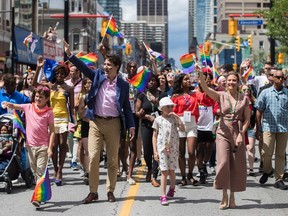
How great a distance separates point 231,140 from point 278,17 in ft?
69.7

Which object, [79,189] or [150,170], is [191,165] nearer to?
[150,170]

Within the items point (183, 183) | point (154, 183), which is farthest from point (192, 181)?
point (154, 183)

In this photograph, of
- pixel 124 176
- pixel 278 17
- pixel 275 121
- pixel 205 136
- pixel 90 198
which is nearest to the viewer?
pixel 90 198

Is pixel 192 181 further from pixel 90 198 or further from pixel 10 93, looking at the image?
pixel 10 93

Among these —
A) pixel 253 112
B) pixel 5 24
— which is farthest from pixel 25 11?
pixel 253 112

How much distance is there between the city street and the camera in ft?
25.0

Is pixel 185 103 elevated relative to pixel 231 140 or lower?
elevated

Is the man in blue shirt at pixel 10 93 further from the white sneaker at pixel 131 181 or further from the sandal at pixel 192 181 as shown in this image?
the sandal at pixel 192 181

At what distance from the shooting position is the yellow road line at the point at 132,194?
7.67 meters

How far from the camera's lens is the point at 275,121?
9.55 metres

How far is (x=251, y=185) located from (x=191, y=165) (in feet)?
3.53

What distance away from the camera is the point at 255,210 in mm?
7754

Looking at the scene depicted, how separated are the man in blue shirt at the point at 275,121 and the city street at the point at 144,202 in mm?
439

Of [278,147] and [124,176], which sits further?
[124,176]
